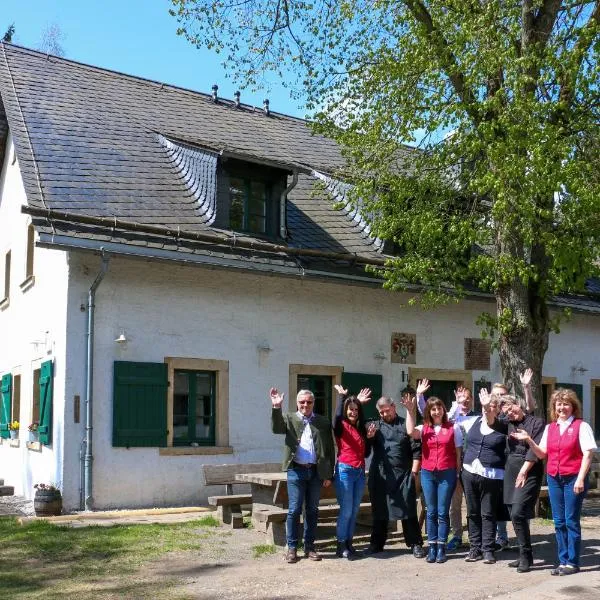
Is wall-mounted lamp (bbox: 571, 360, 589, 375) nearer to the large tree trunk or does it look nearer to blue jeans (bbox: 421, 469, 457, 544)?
the large tree trunk

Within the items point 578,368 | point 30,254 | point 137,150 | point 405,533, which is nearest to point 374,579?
point 405,533

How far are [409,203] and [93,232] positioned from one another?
14.5 feet

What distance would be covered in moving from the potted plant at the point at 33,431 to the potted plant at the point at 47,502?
1815mm

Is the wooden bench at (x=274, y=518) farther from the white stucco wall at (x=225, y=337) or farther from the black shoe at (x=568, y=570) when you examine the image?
the white stucco wall at (x=225, y=337)

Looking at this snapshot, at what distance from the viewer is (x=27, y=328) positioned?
15078mm

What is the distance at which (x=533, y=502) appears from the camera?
7906mm

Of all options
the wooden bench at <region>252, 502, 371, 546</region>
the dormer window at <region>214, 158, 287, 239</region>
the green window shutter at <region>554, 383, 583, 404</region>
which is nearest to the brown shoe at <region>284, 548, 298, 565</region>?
the wooden bench at <region>252, 502, 371, 546</region>

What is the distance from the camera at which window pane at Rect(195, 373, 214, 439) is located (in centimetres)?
1377

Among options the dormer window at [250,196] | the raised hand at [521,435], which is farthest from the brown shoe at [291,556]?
the dormer window at [250,196]

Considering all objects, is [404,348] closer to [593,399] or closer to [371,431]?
[593,399]

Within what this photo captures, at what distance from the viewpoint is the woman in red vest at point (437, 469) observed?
8.38 meters

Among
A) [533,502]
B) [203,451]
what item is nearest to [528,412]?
[533,502]

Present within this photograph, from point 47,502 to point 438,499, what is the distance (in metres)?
5.77

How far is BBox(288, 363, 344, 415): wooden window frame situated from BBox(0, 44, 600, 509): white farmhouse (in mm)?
39
